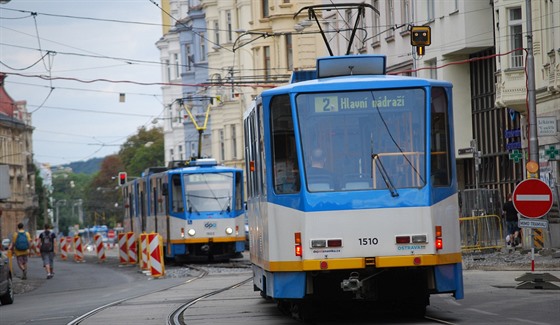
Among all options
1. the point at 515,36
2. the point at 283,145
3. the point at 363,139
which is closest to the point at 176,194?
the point at 515,36

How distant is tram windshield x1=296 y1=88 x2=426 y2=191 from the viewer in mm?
16891

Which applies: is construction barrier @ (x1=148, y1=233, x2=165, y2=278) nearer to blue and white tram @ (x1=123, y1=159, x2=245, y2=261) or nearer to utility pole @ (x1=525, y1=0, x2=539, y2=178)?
blue and white tram @ (x1=123, y1=159, x2=245, y2=261)

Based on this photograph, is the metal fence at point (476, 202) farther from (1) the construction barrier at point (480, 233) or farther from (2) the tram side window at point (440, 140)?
(2) the tram side window at point (440, 140)

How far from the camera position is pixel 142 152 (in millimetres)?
132250

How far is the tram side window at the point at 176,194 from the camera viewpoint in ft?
141

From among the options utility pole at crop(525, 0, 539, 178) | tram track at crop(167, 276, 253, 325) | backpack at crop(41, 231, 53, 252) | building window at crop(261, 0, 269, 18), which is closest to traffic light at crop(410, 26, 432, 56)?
utility pole at crop(525, 0, 539, 178)

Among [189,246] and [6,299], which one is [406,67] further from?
[6,299]

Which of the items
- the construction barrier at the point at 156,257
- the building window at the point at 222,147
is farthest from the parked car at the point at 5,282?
the building window at the point at 222,147

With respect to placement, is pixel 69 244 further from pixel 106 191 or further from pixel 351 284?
pixel 351 284

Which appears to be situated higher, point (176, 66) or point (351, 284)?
point (176, 66)

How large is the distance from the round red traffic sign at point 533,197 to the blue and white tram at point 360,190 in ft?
21.1

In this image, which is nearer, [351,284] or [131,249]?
[351,284]

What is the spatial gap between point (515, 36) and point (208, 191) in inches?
408

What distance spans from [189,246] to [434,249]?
27.0 meters
